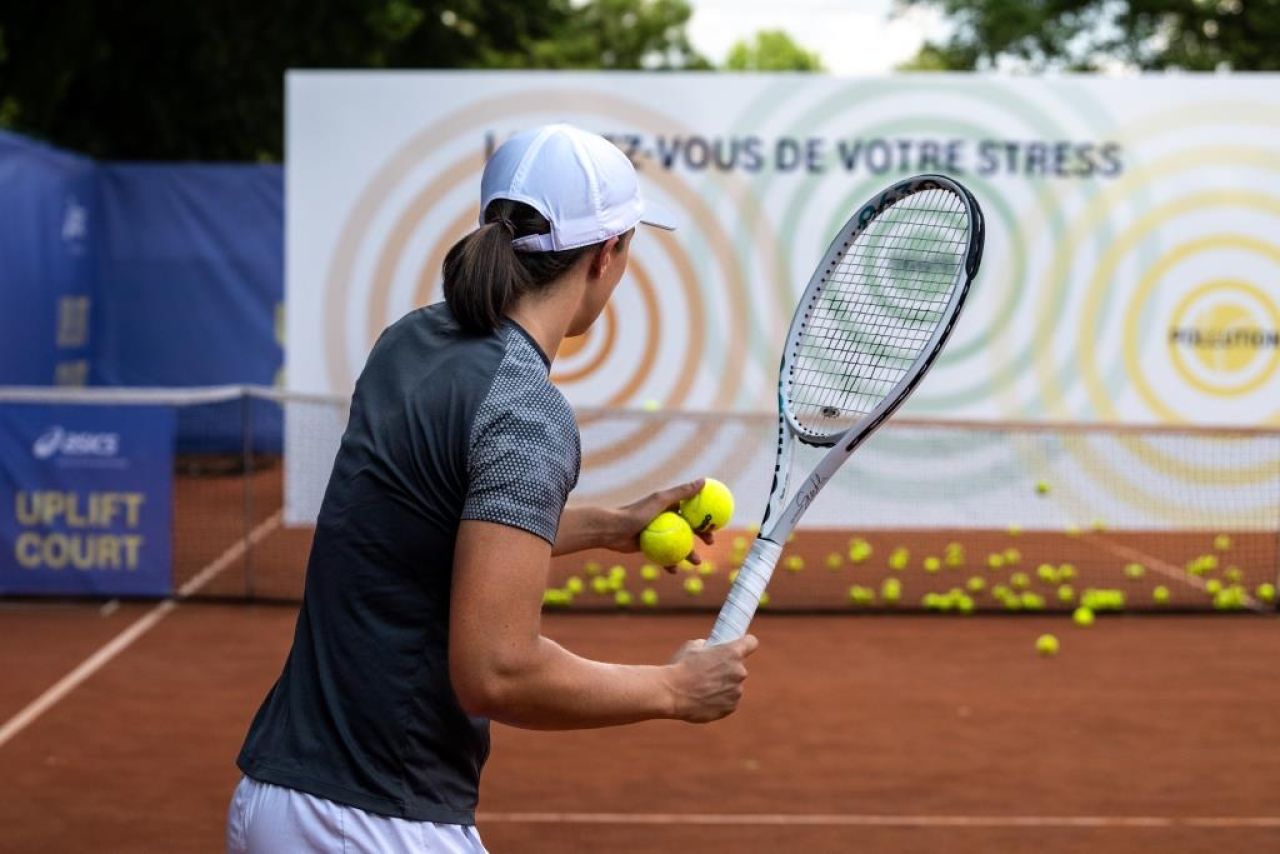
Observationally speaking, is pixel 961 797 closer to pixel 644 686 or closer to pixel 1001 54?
pixel 644 686

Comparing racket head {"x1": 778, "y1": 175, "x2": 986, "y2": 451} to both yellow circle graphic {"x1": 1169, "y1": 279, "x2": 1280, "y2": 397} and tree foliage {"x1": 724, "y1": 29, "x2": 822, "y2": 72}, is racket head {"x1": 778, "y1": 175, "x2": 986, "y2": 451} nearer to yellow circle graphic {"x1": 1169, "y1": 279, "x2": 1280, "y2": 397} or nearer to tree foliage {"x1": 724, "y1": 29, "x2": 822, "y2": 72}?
yellow circle graphic {"x1": 1169, "y1": 279, "x2": 1280, "y2": 397}

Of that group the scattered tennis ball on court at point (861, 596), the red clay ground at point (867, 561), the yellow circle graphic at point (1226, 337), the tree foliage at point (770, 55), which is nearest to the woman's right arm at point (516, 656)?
the red clay ground at point (867, 561)

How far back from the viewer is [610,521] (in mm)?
2691

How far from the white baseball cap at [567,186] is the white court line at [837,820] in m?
3.57

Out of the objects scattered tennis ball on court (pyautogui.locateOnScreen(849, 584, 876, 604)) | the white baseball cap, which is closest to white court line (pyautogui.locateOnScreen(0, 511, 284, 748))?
scattered tennis ball on court (pyautogui.locateOnScreen(849, 584, 876, 604))

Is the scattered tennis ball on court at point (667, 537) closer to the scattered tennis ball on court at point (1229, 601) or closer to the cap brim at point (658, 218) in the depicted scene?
the cap brim at point (658, 218)

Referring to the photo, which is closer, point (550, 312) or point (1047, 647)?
point (550, 312)

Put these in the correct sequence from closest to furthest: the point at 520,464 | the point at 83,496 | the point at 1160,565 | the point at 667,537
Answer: the point at 520,464
the point at 667,537
the point at 83,496
the point at 1160,565

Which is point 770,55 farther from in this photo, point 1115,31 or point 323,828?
point 323,828

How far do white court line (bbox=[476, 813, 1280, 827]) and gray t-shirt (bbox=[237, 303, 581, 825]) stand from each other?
3.34m

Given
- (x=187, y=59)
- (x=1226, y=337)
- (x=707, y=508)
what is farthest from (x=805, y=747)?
(x=187, y=59)

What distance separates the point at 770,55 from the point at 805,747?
74794mm

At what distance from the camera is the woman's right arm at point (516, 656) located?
6.44 ft

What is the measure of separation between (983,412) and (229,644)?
678 centimetres
